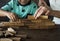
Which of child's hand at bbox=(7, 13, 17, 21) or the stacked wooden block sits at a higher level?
child's hand at bbox=(7, 13, 17, 21)

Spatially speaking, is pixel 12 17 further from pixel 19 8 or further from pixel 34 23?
pixel 19 8

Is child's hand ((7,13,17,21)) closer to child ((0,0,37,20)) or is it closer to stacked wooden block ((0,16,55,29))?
stacked wooden block ((0,16,55,29))

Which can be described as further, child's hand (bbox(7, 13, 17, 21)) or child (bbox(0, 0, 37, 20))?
child (bbox(0, 0, 37, 20))

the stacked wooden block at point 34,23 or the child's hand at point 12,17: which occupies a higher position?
the child's hand at point 12,17

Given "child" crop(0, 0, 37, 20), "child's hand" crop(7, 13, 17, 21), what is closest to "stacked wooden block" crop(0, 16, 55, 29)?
"child's hand" crop(7, 13, 17, 21)

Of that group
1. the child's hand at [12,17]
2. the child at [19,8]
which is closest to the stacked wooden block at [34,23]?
the child's hand at [12,17]

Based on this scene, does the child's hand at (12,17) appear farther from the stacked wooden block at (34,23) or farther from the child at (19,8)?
the child at (19,8)

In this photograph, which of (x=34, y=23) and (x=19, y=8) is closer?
(x=34, y=23)

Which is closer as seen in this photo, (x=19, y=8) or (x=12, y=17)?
(x=12, y=17)

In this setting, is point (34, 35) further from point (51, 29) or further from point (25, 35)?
point (51, 29)

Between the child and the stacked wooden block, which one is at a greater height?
the child

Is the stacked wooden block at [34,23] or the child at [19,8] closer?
the stacked wooden block at [34,23]

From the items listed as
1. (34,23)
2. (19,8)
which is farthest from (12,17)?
(19,8)

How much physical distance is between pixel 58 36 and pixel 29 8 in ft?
2.44
